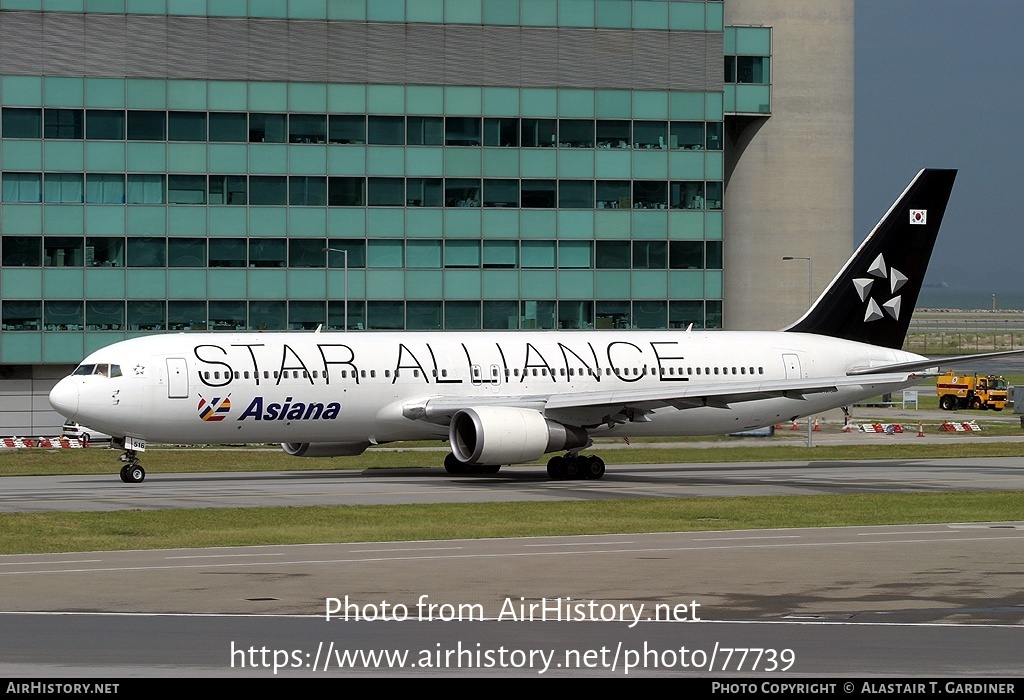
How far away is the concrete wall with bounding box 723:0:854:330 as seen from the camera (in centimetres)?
8700

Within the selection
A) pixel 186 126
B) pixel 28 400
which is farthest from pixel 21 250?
pixel 186 126

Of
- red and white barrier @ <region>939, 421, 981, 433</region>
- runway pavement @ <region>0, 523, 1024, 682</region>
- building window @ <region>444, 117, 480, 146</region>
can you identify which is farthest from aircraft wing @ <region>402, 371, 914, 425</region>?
building window @ <region>444, 117, 480, 146</region>

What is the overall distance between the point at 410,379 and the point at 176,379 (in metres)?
7.51

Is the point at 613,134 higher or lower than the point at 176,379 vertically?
higher

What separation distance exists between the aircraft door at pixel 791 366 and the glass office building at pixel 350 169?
2575 cm

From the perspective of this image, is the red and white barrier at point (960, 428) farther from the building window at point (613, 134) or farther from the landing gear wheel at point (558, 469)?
the landing gear wheel at point (558, 469)

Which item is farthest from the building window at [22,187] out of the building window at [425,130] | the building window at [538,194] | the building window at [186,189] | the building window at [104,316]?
the building window at [538,194]

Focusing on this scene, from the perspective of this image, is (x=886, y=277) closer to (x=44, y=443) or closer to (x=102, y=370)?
(x=102, y=370)

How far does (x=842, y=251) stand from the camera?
8938 centimetres

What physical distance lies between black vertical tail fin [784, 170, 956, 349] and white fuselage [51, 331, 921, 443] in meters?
1.10

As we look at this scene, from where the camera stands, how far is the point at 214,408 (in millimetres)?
43594

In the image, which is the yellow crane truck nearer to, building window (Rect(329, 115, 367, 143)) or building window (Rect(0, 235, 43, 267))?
building window (Rect(329, 115, 367, 143))
